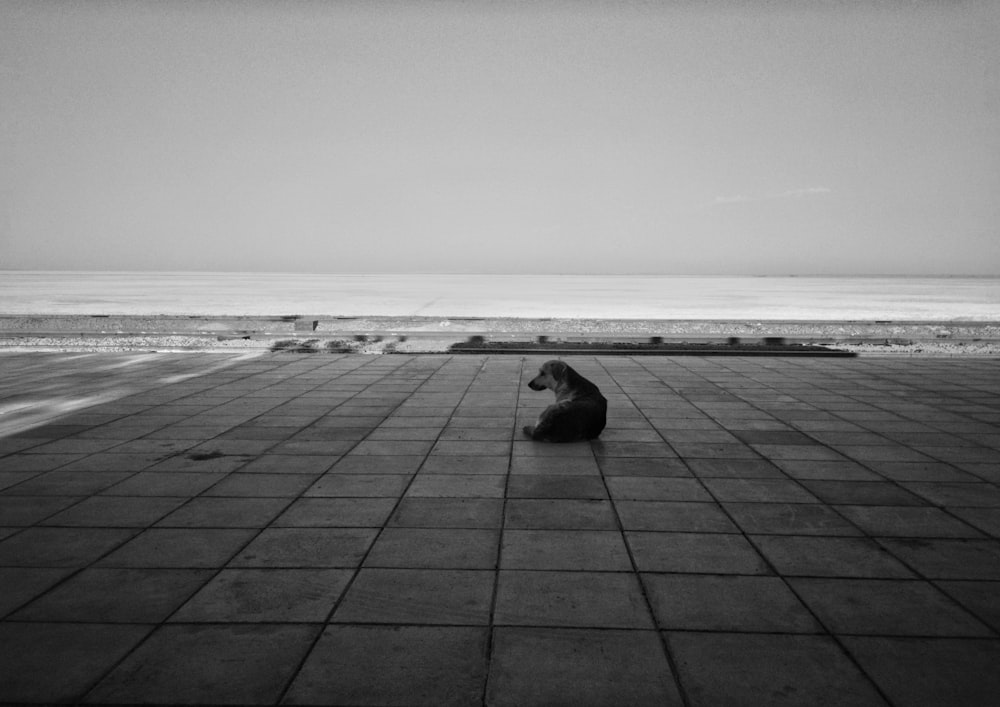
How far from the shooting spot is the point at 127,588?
9.31 ft

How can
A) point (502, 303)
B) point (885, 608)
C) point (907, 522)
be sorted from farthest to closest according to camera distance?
point (502, 303) → point (907, 522) → point (885, 608)

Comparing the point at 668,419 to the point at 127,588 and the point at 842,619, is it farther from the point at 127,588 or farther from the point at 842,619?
the point at 127,588

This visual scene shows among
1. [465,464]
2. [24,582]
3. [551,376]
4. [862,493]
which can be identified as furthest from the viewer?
[551,376]

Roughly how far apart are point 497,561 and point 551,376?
122 inches

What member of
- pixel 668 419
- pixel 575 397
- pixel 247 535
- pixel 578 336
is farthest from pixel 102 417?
pixel 578 336

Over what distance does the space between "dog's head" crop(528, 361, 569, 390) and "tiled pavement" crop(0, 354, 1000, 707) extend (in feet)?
2.00

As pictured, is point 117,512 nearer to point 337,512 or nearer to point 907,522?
point 337,512

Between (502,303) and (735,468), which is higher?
(502,303)

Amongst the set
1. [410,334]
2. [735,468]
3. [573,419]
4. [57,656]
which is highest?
[410,334]

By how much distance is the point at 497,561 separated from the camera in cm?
313

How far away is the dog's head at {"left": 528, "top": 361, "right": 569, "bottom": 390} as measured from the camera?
5.92 m

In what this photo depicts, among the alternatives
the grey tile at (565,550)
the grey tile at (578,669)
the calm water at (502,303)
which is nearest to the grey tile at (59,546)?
the grey tile at (565,550)

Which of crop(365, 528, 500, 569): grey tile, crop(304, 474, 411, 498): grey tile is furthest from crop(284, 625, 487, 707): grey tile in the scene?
crop(304, 474, 411, 498): grey tile

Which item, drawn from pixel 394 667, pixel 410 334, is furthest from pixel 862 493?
pixel 410 334
